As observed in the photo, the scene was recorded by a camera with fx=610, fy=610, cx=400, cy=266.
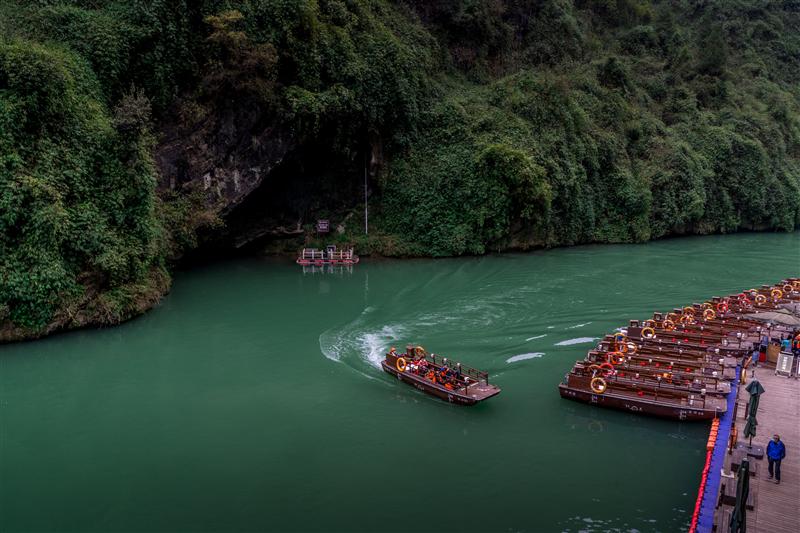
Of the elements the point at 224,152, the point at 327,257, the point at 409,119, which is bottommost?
the point at 327,257

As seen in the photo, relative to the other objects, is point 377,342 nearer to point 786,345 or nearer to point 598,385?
point 598,385

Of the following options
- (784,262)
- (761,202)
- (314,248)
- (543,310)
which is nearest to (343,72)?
(314,248)

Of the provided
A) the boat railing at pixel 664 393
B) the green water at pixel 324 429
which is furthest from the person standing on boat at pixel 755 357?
the green water at pixel 324 429

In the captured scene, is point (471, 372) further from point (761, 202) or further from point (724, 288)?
point (761, 202)

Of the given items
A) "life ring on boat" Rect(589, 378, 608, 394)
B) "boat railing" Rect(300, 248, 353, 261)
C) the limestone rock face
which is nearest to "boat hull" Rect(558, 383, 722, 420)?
"life ring on boat" Rect(589, 378, 608, 394)

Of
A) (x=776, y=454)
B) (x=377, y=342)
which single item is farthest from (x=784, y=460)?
(x=377, y=342)

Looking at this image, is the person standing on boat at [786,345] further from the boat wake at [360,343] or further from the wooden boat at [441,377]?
the boat wake at [360,343]
